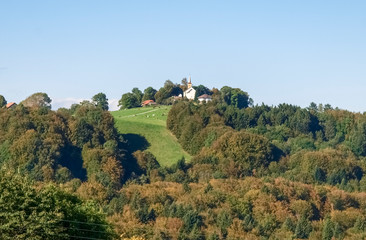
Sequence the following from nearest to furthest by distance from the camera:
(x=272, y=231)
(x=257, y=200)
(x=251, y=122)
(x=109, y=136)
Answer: (x=272, y=231) < (x=257, y=200) < (x=109, y=136) < (x=251, y=122)

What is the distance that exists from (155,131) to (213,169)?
819 inches

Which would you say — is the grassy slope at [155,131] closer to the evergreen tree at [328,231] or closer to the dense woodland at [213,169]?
the dense woodland at [213,169]

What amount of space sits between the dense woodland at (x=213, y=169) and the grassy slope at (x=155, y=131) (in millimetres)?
1842

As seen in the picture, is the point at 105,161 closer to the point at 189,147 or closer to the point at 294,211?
the point at 189,147

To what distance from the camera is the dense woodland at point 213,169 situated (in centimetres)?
12062

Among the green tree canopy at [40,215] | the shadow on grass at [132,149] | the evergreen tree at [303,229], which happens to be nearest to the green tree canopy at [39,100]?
the shadow on grass at [132,149]

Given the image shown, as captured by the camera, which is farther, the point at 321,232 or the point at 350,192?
the point at 350,192

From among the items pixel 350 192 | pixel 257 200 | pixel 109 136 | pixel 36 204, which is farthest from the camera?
pixel 109 136

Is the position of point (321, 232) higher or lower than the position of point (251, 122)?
lower

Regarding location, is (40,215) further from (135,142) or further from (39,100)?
(39,100)

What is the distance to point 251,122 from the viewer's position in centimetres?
19338

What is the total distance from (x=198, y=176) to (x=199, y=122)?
21371 mm

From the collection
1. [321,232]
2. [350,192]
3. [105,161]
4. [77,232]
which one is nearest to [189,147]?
[105,161]

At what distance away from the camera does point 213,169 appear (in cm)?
16012
